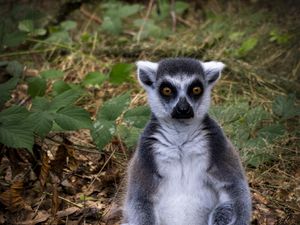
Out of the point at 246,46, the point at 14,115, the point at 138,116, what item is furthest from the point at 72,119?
the point at 246,46

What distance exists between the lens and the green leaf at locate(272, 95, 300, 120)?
647 centimetres

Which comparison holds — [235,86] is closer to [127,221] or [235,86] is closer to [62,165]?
[62,165]

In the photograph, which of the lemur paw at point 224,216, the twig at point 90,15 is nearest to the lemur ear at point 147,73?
the lemur paw at point 224,216

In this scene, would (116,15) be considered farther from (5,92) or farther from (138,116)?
(5,92)

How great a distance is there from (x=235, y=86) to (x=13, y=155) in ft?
10.1

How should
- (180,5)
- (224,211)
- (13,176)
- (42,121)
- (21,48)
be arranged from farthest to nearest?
1. (180,5)
2. (21,48)
3. (13,176)
4. (42,121)
5. (224,211)

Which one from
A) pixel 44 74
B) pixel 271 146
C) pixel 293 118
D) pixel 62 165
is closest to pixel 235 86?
pixel 293 118

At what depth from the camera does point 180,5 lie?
32.7 ft

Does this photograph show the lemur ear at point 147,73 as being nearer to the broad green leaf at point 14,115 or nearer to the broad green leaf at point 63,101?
the broad green leaf at point 63,101

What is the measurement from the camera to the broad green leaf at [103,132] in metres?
5.34

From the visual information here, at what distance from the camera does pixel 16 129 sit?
16.2 ft

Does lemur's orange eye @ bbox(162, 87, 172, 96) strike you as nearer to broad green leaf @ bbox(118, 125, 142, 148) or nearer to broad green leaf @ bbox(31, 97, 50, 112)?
broad green leaf @ bbox(31, 97, 50, 112)

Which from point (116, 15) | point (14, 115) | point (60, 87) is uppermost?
point (14, 115)

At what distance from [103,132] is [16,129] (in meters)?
0.78
